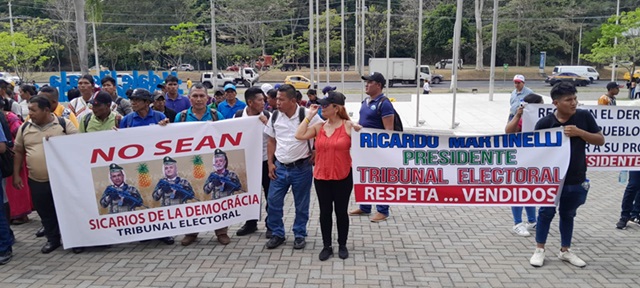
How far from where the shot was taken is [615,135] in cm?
628

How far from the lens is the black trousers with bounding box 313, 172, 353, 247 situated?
4848mm

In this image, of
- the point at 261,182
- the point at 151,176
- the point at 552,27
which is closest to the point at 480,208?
the point at 261,182

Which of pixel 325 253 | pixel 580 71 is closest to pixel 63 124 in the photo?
pixel 325 253

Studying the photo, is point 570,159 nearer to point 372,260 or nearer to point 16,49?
point 372,260

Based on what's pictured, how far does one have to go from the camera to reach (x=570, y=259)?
484cm

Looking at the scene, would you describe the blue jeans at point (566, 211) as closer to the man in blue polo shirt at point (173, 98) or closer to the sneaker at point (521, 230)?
the sneaker at point (521, 230)

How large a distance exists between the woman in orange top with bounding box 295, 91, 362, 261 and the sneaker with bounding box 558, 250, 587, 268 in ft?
6.92

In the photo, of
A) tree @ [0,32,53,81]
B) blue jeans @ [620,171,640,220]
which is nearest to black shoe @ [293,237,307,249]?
blue jeans @ [620,171,640,220]

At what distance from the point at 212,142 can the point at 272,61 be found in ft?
151

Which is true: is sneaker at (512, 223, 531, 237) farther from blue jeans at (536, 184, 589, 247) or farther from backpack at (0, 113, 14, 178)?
backpack at (0, 113, 14, 178)

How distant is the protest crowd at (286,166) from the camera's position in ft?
15.6

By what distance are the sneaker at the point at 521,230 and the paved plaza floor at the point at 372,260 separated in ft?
0.24

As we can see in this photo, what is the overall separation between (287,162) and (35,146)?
102 inches

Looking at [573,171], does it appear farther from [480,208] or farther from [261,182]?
[261,182]
